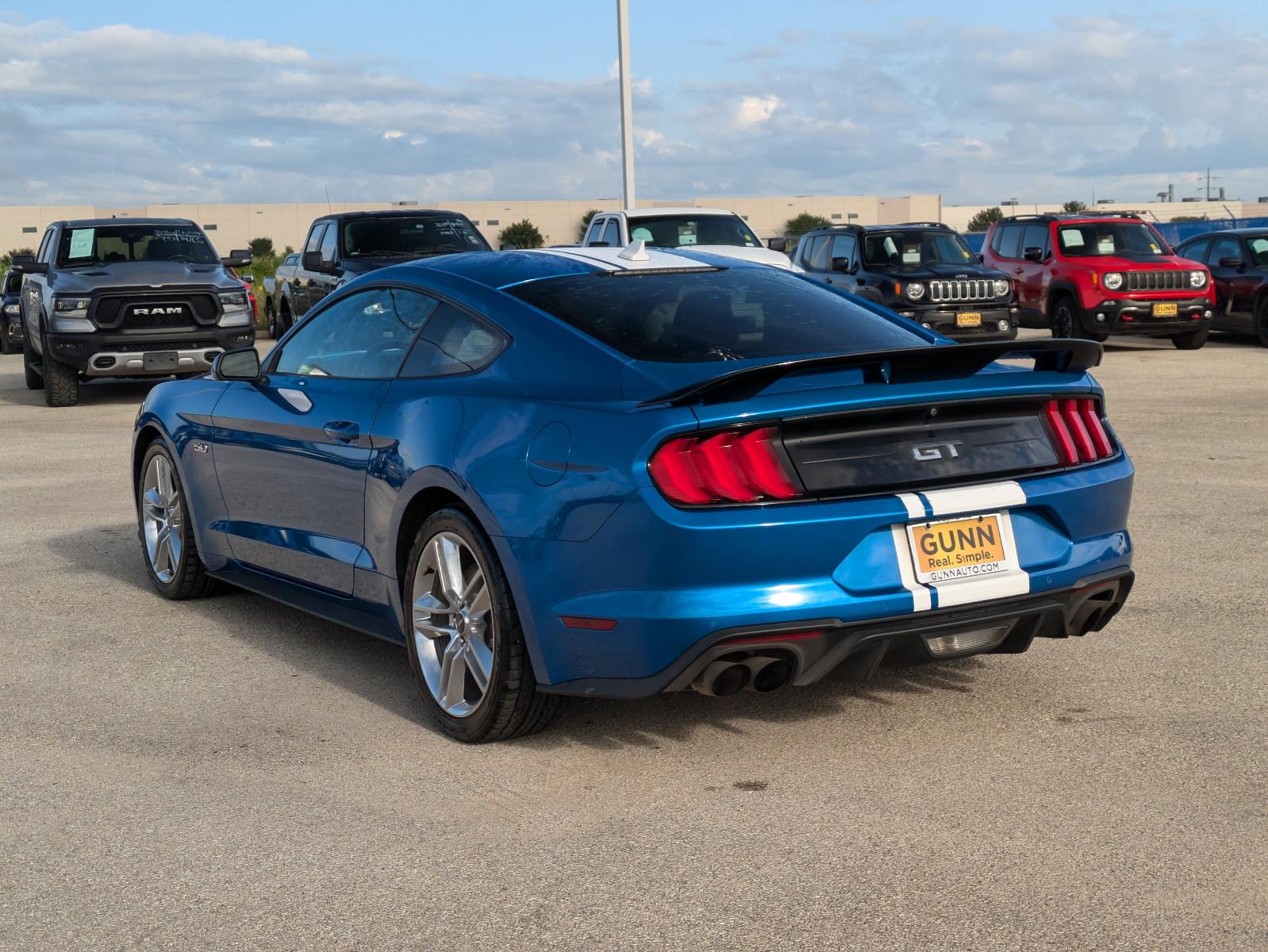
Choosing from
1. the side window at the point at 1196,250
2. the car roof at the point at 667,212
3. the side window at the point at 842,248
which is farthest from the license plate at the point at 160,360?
the side window at the point at 1196,250

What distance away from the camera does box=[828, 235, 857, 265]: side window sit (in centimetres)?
2225

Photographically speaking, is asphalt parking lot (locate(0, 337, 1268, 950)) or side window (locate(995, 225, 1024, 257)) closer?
asphalt parking lot (locate(0, 337, 1268, 950))

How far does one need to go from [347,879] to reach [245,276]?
132 feet

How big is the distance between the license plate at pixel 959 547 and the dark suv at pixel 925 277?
15.6 m

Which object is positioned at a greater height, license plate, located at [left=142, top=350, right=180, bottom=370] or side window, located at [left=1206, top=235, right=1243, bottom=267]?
side window, located at [left=1206, top=235, right=1243, bottom=267]

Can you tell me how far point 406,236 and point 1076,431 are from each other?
13826 mm

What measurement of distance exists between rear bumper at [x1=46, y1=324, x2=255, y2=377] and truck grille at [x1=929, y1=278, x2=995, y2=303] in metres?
9.03

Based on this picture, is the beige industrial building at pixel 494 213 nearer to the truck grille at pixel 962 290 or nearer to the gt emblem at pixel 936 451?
the truck grille at pixel 962 290

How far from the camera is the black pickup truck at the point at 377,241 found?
57.0 ft

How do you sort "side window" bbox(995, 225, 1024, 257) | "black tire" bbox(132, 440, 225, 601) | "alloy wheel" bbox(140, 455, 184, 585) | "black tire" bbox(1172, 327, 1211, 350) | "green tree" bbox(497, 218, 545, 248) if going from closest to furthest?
"black tire" bbox(132, 440, 225, 601)
"alloy wheel" bbox(140, 455, 184, 585)
"black tire" bbox(1172, 327, 1211, 350)
"side window" bbox(995, 225, 1024, 257)
"green tree" bbox(497, 218, 545, 248)

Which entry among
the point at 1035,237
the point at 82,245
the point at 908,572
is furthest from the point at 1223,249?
the point at 908,572

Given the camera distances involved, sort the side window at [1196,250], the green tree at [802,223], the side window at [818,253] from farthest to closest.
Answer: the green tree at [802,223]
the side window at [818,253]
the side window at [1196,250]

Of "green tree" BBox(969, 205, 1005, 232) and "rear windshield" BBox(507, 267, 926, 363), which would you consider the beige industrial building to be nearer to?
"green tree" BBox(969, 205, 1005, 232)

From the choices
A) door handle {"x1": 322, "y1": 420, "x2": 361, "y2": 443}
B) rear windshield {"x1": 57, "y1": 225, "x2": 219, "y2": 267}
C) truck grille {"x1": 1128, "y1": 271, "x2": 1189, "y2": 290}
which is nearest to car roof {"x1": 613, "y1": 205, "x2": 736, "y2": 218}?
rear windshield {"x1": 57, "y1": 225, "x2": 219, "y2": 267}
